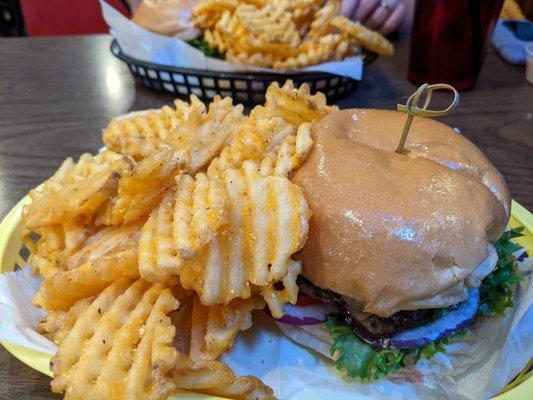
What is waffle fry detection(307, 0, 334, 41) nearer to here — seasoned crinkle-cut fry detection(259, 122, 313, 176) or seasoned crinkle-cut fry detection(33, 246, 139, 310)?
seasoned crinkle-cut fry detection(259, 122, 313, 176)

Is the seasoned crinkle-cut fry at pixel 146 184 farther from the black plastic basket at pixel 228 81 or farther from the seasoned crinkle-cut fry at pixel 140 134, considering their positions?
the black plastic basket at pixel 228 81

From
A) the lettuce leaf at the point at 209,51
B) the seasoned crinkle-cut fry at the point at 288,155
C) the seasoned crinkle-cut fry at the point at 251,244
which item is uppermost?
the seasoned crinkle-cut fry at the point at 288,155

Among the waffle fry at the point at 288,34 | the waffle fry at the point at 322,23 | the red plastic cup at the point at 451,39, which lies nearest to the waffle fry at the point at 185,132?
the waffle fry at the point at 288,34

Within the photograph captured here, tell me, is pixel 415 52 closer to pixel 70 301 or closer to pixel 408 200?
pixel 408 200

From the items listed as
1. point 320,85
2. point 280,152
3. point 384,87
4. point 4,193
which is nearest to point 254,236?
point 280,152

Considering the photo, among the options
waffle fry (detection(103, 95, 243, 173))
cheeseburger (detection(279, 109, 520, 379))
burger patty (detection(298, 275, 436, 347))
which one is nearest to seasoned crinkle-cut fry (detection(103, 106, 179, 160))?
waffle fry (detection(103, 95, 243, 173))

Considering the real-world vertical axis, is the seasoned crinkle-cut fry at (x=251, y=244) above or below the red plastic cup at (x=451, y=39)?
above
